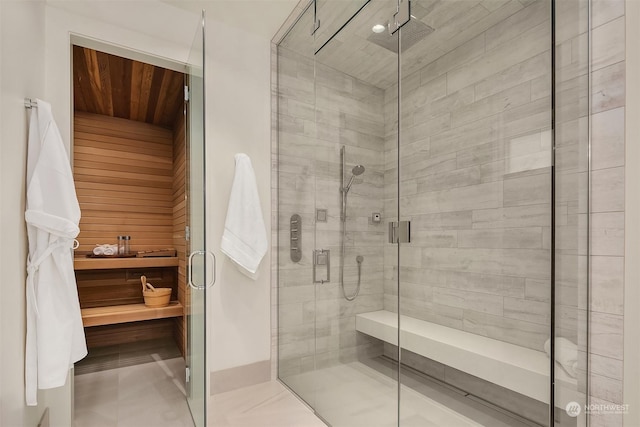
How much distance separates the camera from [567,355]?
49.9 inches

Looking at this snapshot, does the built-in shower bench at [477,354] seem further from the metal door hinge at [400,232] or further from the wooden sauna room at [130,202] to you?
the wooden sauna room at [130,202]

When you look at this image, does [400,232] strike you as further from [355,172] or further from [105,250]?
[105,250]

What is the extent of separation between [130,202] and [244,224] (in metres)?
2.16

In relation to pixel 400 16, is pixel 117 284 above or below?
below

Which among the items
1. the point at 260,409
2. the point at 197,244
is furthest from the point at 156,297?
the point at 197,244

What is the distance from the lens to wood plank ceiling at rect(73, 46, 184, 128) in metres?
2.79

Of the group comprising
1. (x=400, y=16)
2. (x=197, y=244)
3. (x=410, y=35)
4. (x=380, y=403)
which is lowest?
(x=380, y=403)

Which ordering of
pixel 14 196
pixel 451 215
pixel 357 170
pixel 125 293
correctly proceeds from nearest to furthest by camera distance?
pixel 14 196, pixel 451 215, pixel 357 170, pixel 125 293

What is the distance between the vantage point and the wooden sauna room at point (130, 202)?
3.30m

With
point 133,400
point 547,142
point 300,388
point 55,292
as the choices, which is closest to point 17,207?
point 55,292

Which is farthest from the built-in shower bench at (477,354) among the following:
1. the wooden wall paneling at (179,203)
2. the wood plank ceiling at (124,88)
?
the wood plank ceiling at (124,88)

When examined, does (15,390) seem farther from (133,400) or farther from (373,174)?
(373,174)

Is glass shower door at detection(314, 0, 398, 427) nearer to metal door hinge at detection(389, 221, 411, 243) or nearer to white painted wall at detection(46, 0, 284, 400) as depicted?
metal door hinge at detection(389, 221, 411, 243)

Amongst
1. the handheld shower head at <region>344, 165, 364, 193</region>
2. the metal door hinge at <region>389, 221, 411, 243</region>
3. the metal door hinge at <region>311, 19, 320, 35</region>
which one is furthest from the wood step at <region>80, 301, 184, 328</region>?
the metal door hinge at <region>311, 19, 320, 35</region>
